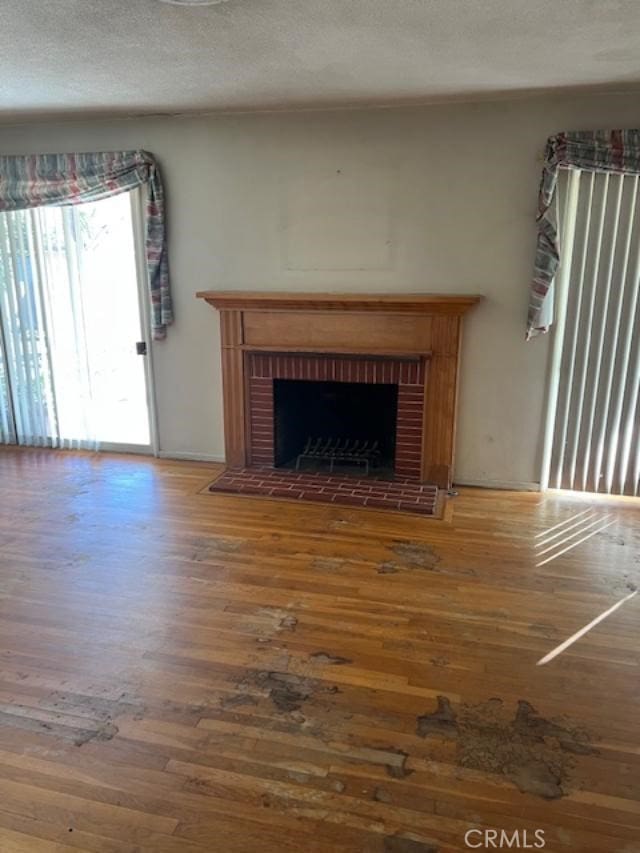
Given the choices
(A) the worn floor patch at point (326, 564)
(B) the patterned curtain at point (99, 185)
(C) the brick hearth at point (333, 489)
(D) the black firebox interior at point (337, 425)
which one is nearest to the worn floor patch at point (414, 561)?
(A) the worn floor patch at point (326, 564)

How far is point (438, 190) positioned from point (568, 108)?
2.67 feet

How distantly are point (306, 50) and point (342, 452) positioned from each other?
2.50 m

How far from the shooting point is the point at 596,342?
3670 mm

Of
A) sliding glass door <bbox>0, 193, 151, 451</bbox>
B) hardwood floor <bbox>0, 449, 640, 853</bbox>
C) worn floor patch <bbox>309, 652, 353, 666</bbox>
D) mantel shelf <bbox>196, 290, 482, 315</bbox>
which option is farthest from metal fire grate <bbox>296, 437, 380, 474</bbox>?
worn floor patch <bbox>309, 652, 353, 666</bbox>

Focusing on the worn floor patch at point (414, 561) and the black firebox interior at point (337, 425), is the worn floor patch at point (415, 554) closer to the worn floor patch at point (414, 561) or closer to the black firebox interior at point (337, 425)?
the worn floor patch at point (414, 561)

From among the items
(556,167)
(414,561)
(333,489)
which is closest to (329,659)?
(414,561)

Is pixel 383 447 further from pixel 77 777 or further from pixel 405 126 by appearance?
pixel 77 777

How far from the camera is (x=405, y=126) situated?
3662 millimetres

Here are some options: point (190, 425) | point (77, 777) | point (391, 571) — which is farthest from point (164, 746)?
point (190, 425)

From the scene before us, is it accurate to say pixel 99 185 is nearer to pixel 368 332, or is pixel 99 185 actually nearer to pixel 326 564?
pixel 368 332

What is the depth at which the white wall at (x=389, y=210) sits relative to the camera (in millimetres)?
3600

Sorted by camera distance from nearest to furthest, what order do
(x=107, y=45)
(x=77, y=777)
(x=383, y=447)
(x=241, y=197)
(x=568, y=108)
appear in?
(x=77, y=777), (x=107, y=45), (x=568, y=108), (x=241, y=197), (x=383, y=447)

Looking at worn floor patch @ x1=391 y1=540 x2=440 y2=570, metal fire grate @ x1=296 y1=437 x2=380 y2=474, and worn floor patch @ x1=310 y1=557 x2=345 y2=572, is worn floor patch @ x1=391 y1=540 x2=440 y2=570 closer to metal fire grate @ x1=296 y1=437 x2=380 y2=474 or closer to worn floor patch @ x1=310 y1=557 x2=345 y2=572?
worn floor patch @ x1=310 y1=557 x2=345 y2=572

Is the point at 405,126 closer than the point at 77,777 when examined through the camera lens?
No
